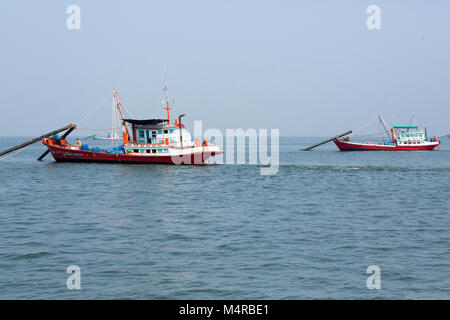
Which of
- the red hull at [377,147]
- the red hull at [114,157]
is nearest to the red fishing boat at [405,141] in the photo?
the red hull at [377,147]

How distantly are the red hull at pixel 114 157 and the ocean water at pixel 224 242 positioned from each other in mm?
22122

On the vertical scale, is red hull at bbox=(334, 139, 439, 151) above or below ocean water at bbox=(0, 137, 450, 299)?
above

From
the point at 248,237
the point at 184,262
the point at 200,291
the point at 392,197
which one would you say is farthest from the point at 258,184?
the point at 200,291

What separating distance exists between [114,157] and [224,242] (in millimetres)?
47260

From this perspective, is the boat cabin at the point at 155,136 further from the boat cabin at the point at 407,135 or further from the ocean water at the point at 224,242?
the boat cabin at the point at 407,135

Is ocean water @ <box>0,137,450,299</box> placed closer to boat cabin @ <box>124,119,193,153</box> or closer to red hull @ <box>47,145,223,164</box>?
red hull @ <box>47,145,223,164</box>

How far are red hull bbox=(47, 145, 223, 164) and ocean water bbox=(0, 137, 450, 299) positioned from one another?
22.1m

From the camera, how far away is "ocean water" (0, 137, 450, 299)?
1415 centimetres

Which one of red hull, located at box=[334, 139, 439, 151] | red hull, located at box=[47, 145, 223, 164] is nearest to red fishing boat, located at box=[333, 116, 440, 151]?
red hull, located at box=[334, 139, 439, 151]

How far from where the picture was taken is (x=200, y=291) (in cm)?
1385

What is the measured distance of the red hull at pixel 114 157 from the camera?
2445 inches
